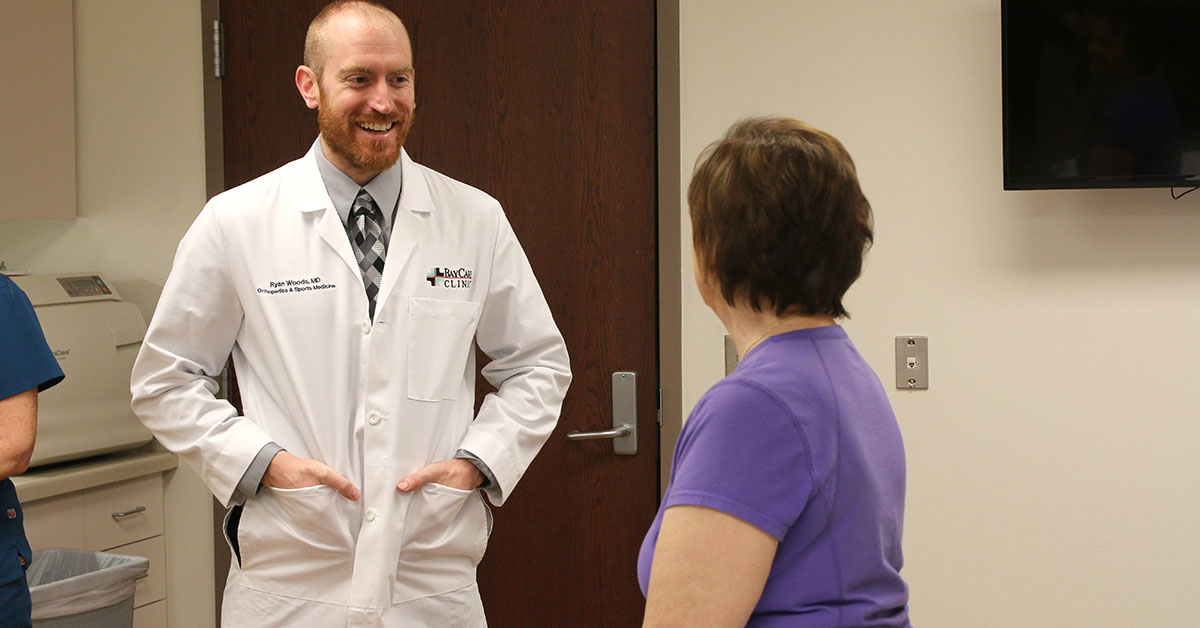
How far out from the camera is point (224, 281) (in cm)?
161

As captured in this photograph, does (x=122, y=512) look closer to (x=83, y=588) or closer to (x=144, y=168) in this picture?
(x=83, y=588)

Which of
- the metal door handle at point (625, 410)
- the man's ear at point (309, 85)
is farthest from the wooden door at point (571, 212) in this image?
the man's ear at point (309, 85)

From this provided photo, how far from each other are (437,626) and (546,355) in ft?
1.55

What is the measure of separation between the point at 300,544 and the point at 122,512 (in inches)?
54.5

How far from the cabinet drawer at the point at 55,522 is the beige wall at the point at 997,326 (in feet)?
6.17

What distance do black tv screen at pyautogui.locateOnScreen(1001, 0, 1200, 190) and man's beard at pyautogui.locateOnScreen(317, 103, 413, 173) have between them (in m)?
1.24

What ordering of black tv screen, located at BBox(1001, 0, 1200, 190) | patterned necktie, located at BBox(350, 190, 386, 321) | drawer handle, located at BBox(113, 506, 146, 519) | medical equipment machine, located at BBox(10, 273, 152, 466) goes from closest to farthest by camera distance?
patterned necktie, located at BBox(350, 190, 386, 321) < black tv screen, located at BBox(1001, 0, 1200, 190) < medical equipment machine, located at BBox(10, 273, 152, 466) < drawer handle, located at BBox(113, 506, 146, 519)

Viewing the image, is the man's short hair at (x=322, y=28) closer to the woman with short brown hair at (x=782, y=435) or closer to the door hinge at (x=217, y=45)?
the woman with short brown hair at (x=782, y=435)

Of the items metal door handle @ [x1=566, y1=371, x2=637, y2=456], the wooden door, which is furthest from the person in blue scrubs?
metal door handle @ [x1=566, y1=371, x2=637, y2=456]

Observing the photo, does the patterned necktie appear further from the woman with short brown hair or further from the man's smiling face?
the woman with short brown hair

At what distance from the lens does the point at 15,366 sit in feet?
6.02

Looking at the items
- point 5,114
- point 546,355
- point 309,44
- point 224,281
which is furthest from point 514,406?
point 5,114

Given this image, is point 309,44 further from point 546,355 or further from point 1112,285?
point 1112,285

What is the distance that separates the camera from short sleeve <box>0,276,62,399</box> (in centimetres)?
183
